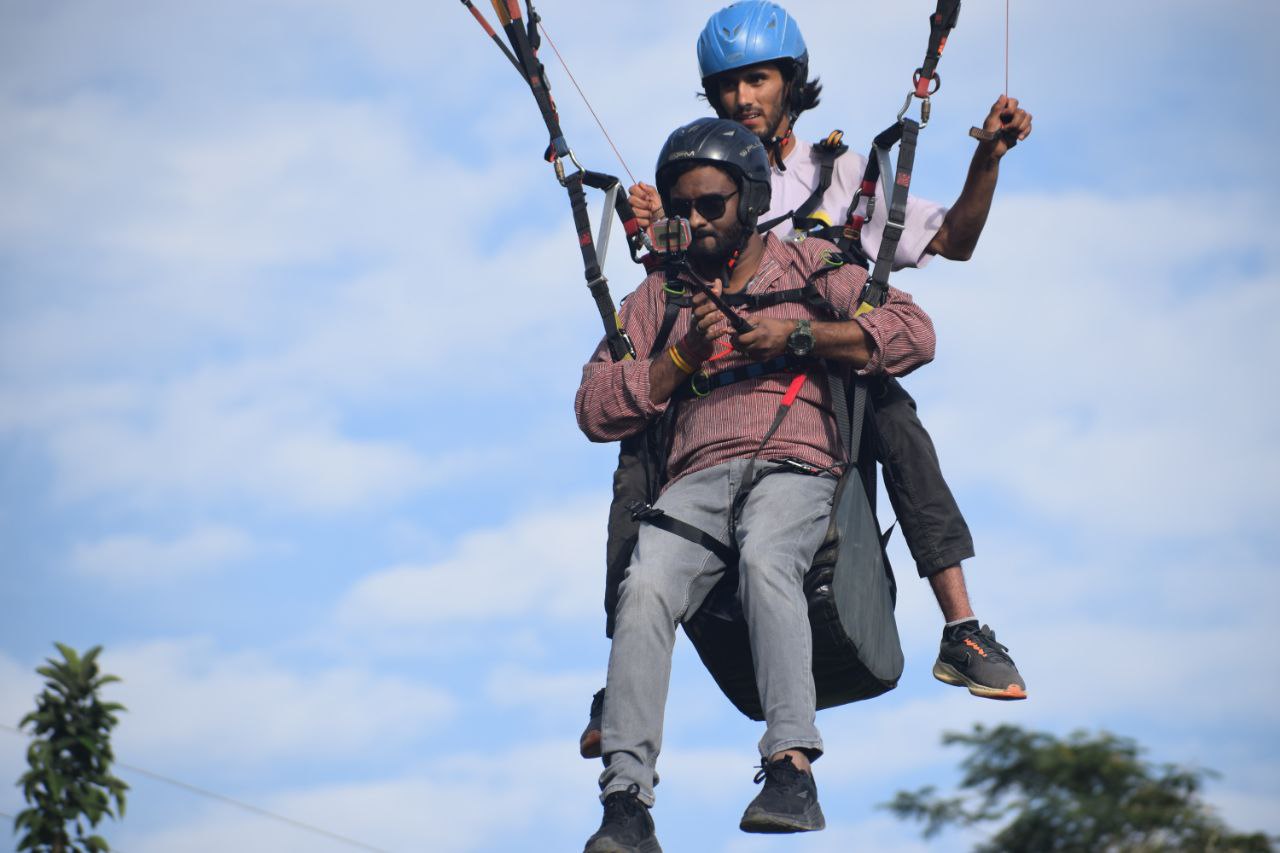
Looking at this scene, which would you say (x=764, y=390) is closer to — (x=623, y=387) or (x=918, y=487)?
(x=623, y=387)

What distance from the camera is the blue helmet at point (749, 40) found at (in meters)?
10.1

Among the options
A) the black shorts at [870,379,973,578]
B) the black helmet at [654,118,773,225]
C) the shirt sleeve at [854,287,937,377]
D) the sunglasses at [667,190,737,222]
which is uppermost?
the black helmet at [654,118,773,225]

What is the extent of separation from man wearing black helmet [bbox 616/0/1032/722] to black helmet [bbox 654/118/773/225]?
568 millimetres

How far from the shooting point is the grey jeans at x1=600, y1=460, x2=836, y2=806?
795 centimetres

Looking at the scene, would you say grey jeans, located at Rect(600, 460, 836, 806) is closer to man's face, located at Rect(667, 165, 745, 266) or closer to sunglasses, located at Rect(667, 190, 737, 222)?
man's face, located at Rect(667, 165, 745, 266)

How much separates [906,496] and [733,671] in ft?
3.67

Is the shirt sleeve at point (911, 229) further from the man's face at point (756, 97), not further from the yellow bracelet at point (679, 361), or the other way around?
the yellow bracelet at point (679, 361)

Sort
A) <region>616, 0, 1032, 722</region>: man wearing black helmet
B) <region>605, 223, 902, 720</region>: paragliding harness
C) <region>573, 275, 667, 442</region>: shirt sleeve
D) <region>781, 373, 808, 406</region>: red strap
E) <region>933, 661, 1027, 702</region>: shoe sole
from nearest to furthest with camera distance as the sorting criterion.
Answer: <region>605, 223, 902, 720</region>: paragliding harness → <region>781, 373, 808, 406</region>: red strap → <region>573, 275, 667, 442</region>: shirt sleeve → <region>933, 661, 1027, 702</region>: shoe sole → <region>616, 0, 1032, 722</region>: man wearing black helmet

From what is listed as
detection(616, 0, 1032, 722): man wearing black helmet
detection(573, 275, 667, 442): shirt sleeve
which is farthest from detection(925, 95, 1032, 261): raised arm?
detection(573, 275, 667, 442): shirt sleeve

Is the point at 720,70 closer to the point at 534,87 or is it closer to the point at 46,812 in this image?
the point at 534,87

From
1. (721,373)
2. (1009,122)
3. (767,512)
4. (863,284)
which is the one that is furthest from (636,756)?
(1009,122)

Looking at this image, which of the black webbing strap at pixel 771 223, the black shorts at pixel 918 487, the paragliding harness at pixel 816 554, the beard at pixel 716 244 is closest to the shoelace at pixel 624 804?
the paragliding harness at pixel 816 554

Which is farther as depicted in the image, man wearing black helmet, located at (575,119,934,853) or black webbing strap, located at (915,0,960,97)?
black webbing strap, located at (915,0,960,97)

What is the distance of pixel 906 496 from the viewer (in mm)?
9289
